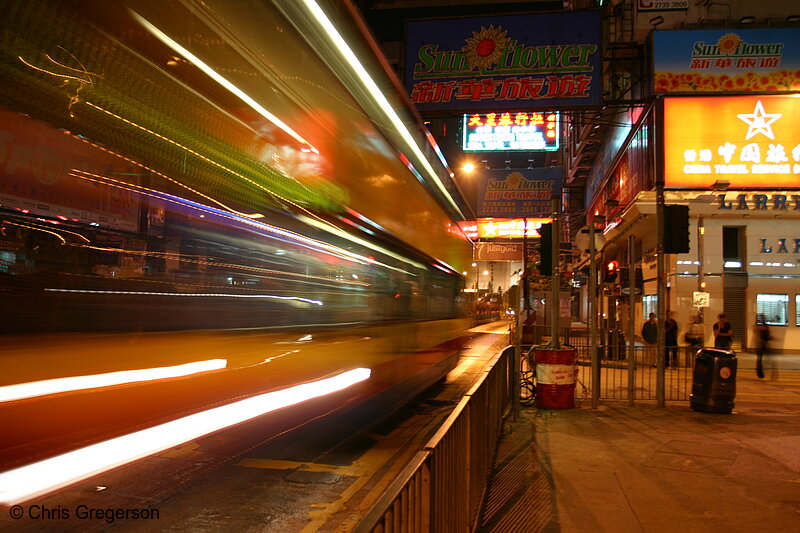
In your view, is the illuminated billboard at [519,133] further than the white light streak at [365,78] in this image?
Yes

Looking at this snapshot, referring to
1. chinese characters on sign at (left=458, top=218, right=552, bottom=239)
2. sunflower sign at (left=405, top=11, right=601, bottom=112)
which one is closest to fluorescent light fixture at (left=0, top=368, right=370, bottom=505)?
sunflower sign at (left=405, top=11, right=601, bottom=112)

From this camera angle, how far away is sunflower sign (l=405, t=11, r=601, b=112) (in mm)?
13875

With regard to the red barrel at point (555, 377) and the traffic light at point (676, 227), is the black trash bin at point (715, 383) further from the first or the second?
the red barrel at point (555, 377)

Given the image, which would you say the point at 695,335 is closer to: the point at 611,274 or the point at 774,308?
the point at 611,274

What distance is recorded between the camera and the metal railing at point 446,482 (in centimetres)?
214

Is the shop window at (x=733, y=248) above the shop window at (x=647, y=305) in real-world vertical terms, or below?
above

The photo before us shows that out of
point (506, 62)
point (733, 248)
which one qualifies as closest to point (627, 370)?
point (506, 62)

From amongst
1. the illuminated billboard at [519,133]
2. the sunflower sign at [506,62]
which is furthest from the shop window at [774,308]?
the sunflower sign at [506,62]

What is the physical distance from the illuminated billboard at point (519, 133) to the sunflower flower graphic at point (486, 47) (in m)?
4.96

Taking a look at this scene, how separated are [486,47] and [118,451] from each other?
1368cm

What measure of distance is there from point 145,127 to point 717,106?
22.1 meters

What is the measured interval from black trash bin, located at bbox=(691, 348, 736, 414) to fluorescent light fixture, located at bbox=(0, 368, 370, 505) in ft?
27.3

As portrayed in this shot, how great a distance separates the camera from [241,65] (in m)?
3.37

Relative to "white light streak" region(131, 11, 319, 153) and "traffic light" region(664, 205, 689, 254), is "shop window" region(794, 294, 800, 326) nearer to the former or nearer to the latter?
"traffic light" region(664, 205, 689, 254)
